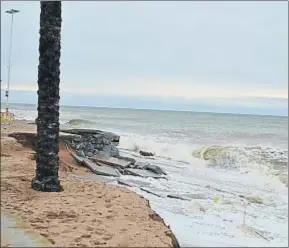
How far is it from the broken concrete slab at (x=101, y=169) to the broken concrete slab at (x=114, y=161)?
0.45 metres

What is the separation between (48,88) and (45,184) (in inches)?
52.8

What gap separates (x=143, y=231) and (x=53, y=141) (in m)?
2.22

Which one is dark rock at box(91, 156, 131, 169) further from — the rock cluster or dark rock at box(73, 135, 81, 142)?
dark rock at box(73, 135, 81, 142)

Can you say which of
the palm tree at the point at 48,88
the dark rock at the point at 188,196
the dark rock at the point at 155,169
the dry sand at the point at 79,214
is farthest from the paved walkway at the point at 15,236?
the dark rock at the point at 155,169

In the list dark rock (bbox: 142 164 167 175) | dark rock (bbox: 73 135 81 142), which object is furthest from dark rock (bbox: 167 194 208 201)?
dark rock (bbox: 73 135 81 142)

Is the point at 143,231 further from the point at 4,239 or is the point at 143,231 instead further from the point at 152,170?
the point at 152,170

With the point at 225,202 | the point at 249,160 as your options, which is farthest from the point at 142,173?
the point at 249,160

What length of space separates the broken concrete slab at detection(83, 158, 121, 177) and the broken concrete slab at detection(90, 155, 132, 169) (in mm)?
450

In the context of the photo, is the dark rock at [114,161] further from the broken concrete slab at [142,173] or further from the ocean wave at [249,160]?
the ocean wave at [249,160]

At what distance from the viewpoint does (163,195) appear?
9.32m

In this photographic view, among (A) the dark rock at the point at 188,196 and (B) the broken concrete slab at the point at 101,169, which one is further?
(B) the broken concrete slab at the point at 101,169

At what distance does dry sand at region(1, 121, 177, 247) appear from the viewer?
4844 mm

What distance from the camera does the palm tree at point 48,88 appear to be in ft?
21.6

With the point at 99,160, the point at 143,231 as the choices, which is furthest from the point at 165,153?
the point at 143,231
